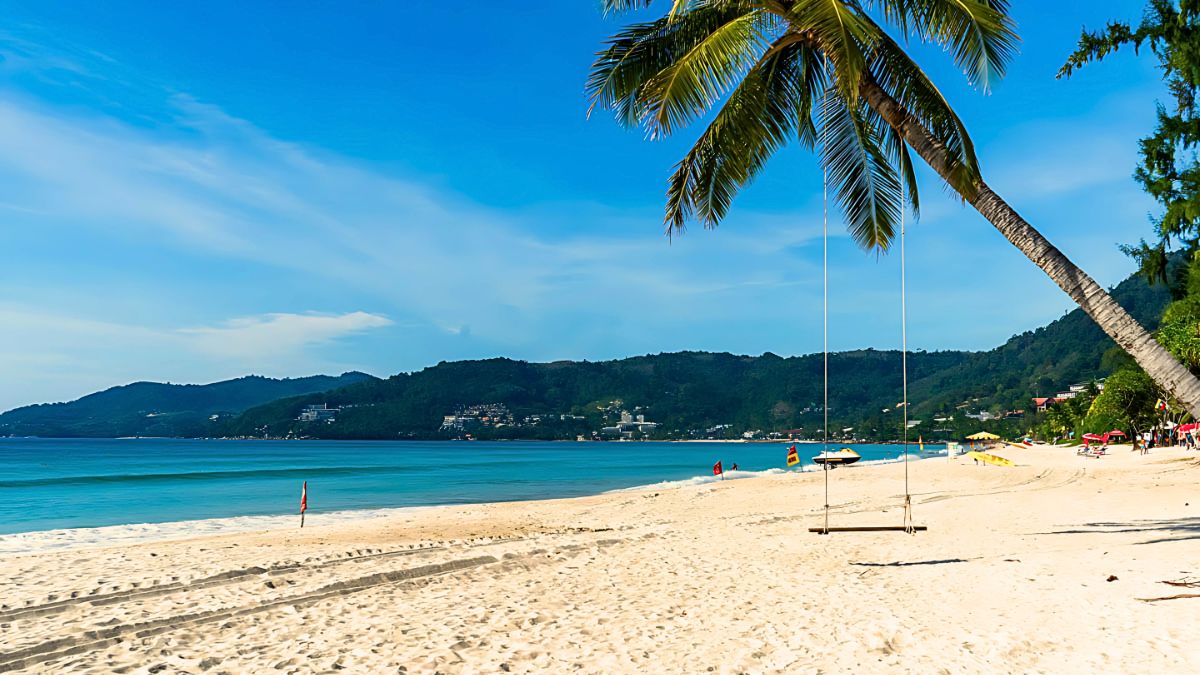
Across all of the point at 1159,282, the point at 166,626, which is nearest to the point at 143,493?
the point at 166,626

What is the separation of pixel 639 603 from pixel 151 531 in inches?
585

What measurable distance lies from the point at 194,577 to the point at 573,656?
5492 mm

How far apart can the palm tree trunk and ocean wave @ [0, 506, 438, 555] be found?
15.7 m

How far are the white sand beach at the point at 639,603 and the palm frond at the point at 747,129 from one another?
16.6ft

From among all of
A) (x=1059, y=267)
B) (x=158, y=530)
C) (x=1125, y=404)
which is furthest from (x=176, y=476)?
(x=1125, y=404)

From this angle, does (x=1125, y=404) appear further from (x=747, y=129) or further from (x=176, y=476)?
(x=176, y=476)

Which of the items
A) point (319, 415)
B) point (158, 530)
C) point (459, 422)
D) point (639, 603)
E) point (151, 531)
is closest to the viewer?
point (639, 603)

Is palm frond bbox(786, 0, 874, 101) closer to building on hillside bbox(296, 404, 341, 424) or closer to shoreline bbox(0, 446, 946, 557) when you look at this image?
shoreline bbox(0, 446, 946, 557)

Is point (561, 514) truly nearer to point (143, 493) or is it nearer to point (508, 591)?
point (508, 591)

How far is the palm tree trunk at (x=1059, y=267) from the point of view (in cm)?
615

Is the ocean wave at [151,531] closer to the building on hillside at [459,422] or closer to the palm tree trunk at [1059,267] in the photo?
the palm tree trunk at [1059,267]

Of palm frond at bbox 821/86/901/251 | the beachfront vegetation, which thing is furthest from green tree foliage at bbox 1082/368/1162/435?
the beachfront vegetation

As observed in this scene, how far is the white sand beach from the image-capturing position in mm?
5254

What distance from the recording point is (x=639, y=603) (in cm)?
715
